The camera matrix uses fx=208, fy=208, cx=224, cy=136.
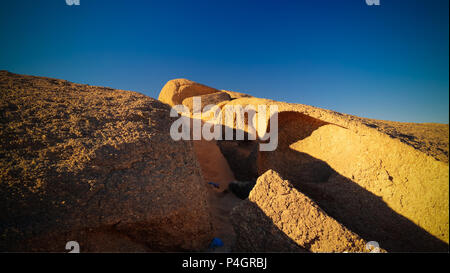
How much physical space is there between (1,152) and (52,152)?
30 cm

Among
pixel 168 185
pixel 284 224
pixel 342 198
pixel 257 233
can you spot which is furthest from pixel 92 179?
pixel 342 198

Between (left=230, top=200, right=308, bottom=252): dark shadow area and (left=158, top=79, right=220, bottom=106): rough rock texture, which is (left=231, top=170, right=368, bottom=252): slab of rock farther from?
(left=158, top=79, right=220, bottom=106): rough rock texture

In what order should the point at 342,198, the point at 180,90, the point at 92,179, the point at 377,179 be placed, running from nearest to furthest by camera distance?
the point at 92,179 < the point at 377,179 < the point at 342,198 < the point at 180,90

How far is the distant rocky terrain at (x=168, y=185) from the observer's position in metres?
1.37

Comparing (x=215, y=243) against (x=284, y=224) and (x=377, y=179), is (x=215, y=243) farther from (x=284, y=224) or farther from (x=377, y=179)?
(x=377, y=179)

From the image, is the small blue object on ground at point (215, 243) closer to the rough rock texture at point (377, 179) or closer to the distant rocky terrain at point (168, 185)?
the distant rocky terrain at point (168, 185)

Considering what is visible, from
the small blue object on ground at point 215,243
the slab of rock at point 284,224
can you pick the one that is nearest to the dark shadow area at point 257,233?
the slab of rock at point 284,224

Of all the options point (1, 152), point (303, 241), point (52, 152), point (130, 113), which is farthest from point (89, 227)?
point (303, 241)

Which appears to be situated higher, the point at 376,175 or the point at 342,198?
the point at 376,175

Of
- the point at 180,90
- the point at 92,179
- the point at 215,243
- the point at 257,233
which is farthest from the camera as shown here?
the point at 180,90

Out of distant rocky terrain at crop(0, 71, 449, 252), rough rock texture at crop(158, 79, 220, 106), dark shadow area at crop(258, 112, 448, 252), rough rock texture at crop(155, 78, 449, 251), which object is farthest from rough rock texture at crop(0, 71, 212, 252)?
rough rock texture at crop(158, 79, 220, 106)

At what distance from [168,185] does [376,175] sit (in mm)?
1971

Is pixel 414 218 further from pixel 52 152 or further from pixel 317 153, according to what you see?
pixel 52 152

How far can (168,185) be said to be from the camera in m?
1.65
